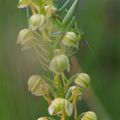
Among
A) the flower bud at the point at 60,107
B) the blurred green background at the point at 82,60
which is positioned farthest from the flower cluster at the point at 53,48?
the blurred green background at the point at 82,60

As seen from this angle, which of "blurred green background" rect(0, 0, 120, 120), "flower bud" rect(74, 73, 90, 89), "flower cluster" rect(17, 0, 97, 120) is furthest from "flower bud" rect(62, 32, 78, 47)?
"blurred green background" rect(0, 0, 120, 120)

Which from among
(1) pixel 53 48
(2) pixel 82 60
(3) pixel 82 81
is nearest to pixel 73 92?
(3) pixel 82 81

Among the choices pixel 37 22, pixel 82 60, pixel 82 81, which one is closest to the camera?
pixel 37 22

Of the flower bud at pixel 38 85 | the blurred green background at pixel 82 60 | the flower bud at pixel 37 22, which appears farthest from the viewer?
the blurred green background at pixel 82 60

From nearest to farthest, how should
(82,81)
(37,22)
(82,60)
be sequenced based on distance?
(37,22) → (82,81) → (82,60)

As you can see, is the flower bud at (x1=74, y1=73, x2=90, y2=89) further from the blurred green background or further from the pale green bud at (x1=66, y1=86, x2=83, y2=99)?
the blurred green background

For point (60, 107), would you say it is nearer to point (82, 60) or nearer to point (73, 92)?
point (73, 92)

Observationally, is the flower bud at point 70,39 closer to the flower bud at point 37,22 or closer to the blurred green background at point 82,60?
the flower bud at point 37,22
